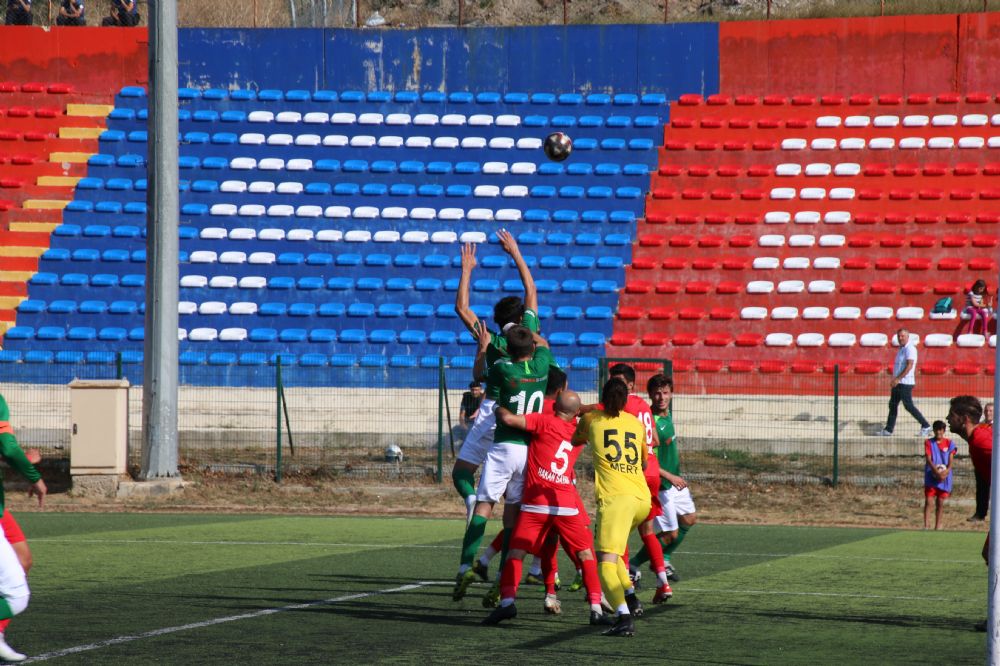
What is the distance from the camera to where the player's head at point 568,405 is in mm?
9586

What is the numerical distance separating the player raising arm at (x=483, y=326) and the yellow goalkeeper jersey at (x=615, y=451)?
1.11 metres

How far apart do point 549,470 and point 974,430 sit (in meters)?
2.97

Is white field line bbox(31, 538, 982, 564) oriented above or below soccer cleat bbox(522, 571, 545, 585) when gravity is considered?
below

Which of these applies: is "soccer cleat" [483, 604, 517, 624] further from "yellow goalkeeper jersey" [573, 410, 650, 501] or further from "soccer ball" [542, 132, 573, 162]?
"soccer ball" [542, 132, 573, 162]

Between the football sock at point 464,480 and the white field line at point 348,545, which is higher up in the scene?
the football sock at point 464,480

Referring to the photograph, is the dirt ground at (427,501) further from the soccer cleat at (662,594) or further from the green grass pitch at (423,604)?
the soccer cleat at (662,594)

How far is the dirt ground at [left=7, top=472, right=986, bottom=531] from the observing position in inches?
766

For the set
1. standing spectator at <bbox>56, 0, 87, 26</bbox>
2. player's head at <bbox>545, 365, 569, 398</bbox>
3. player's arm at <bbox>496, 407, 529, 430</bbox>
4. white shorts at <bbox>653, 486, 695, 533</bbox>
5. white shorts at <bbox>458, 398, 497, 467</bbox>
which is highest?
standing spectator at <bbox>56, 0, 87, 26</bbox>

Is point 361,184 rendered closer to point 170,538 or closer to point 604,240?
point 604,240

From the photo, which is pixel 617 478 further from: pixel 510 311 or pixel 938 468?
pixel 938 468

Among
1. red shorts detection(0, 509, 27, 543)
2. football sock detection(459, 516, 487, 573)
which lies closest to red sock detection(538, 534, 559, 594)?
football sock detection(459, 516, 487, 573)

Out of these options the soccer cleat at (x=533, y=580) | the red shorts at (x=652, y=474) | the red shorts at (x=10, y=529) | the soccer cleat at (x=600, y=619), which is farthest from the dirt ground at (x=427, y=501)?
the red shorts at (x=10, y=529)

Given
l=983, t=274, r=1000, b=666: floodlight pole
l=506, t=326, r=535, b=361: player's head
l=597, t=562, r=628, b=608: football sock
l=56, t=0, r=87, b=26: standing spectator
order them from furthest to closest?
l=56, t=0, r=87, b=26: standing spectator → l=506, t=326, r=535, b=361: player's head → l=597, t=562, r=628, b=608: football sock → l=983, t=274, r=1000, b=666: floodlight pole

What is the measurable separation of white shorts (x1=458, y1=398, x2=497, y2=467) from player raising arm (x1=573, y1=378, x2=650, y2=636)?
74.0 inches
